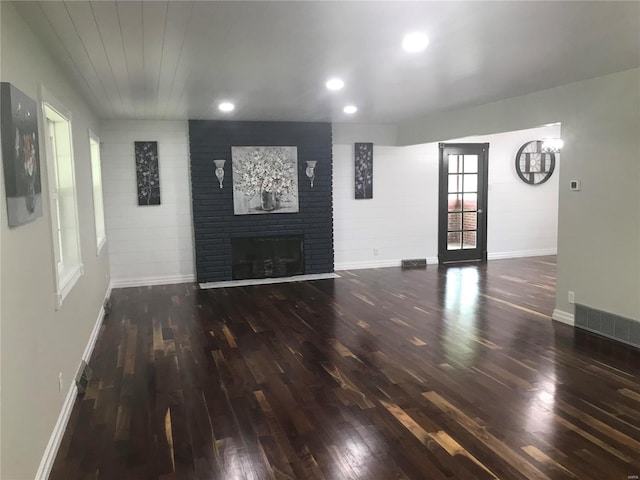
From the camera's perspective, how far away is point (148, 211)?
7.02 metres

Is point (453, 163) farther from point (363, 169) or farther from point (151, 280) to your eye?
point (151, 280)

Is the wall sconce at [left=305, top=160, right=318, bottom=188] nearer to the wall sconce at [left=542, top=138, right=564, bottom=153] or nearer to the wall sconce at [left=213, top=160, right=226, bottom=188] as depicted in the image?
the wall sconce at [left=213, top=160, right=226, bottom=188]

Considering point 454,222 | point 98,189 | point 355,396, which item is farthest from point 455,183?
point 355,396

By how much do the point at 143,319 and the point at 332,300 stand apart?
2.14m

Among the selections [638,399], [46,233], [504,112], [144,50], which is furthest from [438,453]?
[504,112]

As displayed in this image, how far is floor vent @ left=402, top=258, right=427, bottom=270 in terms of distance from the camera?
8125 mm

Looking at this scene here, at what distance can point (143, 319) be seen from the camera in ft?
17.5

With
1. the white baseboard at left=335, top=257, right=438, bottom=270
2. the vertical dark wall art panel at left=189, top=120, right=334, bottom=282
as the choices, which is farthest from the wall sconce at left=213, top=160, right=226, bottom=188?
the white baseboard at left=335, top=257, right=438, bottom=270

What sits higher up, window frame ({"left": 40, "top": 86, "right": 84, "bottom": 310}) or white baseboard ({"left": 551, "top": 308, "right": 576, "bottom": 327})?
window frame ({"left": 40, "top": 86, "right": 84, "bottom": 310})

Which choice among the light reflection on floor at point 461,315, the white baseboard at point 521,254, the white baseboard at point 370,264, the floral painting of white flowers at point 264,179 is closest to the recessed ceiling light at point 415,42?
the light reflection on floor at point 461,315

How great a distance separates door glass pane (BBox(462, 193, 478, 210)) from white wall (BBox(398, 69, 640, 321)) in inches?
132

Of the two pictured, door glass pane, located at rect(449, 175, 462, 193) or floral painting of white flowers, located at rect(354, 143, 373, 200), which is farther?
door glass pane, located at rect(449, 175, 462, 193)

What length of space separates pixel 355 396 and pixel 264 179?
451 centimetres

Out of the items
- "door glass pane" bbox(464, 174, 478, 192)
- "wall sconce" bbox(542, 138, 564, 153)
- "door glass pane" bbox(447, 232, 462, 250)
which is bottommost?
"door glass pane" bbox(447, 232, 462, 250)
